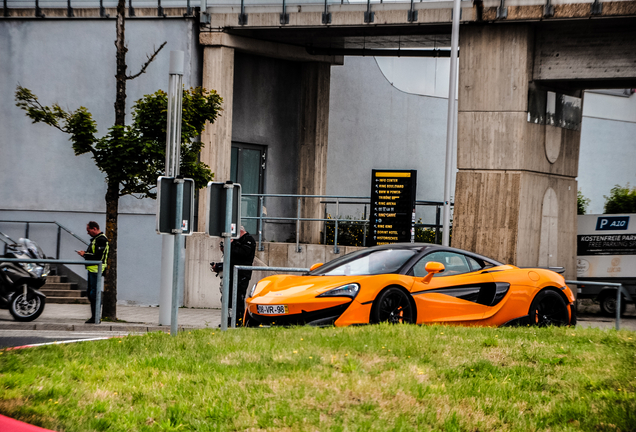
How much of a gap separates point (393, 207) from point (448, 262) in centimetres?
713

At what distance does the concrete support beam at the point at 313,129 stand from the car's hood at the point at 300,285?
38.5 ft

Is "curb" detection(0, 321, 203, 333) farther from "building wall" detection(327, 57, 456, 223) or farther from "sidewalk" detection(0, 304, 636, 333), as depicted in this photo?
"building wall" detection(327, 57, 456, 223)

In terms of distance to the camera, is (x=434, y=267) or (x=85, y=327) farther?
(x=85, y=327)

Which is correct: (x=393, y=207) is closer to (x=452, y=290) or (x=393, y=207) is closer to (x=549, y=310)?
(x=549, y=310)

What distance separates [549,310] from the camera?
32.6 ft

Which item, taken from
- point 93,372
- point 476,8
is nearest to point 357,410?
point 93,372

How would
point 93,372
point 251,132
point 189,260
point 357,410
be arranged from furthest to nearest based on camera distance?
point 251,132, point 189,260, point 93,372, point 357,410

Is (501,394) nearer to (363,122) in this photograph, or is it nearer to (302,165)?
(302,165)

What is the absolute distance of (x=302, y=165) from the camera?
70.4 ft

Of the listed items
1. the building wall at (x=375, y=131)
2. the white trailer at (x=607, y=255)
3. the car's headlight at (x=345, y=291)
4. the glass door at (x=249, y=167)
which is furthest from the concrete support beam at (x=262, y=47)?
the car's headlight at (x=345, y=291)

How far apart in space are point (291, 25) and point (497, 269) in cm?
1013

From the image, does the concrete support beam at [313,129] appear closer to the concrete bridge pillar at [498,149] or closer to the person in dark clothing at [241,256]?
the concrete bridge pillar at [498,149]

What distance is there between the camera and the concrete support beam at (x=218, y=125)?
18094mm

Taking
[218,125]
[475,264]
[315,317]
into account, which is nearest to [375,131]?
[218,125]
